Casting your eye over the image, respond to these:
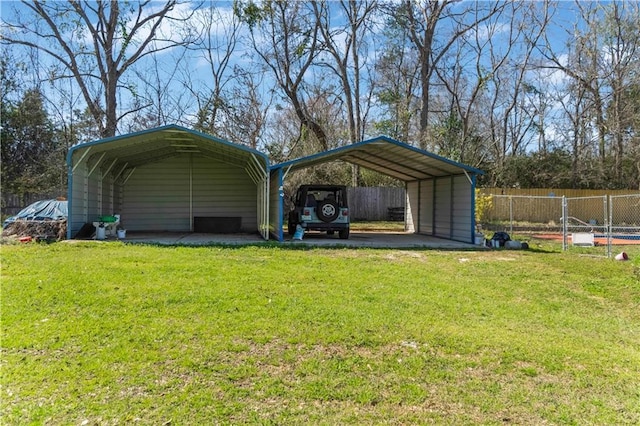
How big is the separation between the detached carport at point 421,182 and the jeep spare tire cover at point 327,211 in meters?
1.21

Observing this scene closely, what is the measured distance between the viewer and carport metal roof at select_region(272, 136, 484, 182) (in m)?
12.1

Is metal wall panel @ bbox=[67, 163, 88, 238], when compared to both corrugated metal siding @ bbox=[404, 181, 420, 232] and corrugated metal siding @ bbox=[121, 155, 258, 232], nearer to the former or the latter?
corrugated metal siding @ bbox=[121, 155, 258, 232]

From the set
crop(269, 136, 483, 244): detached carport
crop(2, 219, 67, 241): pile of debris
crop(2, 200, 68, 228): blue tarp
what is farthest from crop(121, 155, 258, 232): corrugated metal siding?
crop(2, 219, 67, 241): pile of debris

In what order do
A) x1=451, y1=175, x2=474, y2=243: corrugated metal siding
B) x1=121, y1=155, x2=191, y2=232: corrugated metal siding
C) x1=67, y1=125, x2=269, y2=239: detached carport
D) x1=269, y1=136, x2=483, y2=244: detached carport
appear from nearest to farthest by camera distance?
x1=269, y1=136, x2=483, y2=244: detached carport < x1=451, y1=175, x2=474, y2=243: corrugated metal siding < x1=67, y1=125, x2=269, y2=239: detached carport < x1=121, y1=155, x2=191, y2=232: corrugated metal siding

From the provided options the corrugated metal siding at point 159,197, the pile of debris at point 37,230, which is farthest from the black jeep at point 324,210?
the pile of debris at point 37,230

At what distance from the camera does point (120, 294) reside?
5742 millimetres

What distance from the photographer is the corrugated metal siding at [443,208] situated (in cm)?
1450

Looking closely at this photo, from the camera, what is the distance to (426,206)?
1656cm

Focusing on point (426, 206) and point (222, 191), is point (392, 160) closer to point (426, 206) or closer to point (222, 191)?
point (426, 206)

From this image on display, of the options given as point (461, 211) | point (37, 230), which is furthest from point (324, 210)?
point (37, 230)

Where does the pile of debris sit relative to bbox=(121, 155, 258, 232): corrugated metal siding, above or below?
below

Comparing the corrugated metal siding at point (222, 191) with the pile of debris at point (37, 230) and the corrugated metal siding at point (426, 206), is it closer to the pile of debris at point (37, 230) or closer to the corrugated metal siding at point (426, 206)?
the pile of debris at point (37, 230)

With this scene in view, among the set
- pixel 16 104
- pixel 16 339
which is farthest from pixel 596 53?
pixel 16 104

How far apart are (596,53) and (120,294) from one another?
1105 inches
